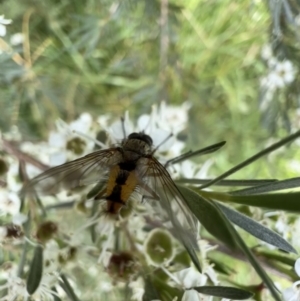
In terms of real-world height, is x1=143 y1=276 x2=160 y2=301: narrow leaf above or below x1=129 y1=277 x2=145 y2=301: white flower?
below

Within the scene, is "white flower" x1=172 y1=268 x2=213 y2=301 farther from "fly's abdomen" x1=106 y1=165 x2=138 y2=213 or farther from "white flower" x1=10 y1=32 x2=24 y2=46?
"white flower" x1=10 y1=32 x2=24 y2=46

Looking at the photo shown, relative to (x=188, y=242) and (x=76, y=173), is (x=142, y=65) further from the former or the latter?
(x=188, y=242)

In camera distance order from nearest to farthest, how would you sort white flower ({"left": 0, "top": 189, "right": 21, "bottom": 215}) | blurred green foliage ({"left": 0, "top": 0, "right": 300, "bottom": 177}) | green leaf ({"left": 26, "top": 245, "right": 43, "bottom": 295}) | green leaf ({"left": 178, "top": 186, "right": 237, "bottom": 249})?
green leaf ({"left": 178, "top": 186, "right": 237, "bottom": 249}) < green leaf ({"left": 26, "top": 245, "right": 43, "bottom": 295}) < white flower ({"left": 0, "top": 189, "right": 21, "bottom": 215}) < blurred green foliage ({"left": 0, "top": 0, "right": 300, "bottom": 177})

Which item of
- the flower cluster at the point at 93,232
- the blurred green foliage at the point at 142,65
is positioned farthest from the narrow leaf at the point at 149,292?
the blurred green foliage at the point at 142,65

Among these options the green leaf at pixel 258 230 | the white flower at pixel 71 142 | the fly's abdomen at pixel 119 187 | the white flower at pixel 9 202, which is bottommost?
the green leaf at pixel 258 230

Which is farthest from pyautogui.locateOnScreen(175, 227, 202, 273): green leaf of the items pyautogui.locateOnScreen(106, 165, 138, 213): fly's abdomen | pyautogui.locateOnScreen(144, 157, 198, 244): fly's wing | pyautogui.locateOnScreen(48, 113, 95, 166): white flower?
pyautogui.locateOnScreen(48, 113, 95, 166): white flower

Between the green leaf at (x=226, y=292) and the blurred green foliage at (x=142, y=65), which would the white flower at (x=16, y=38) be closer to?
the blurred green foliage at (x=142, y=65)

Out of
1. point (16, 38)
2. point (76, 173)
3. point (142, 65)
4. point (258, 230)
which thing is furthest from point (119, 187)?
point (142, 65)
